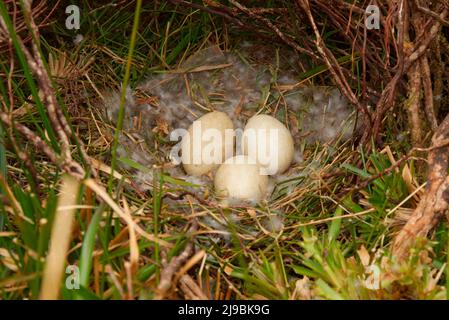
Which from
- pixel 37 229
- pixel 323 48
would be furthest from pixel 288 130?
pixel 37 229

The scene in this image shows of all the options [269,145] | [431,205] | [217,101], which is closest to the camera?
[431,205]

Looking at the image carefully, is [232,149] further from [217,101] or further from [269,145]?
[217,101]

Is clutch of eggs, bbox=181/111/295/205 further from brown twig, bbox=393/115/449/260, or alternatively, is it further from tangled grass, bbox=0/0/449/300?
brown twig, bbox=393/115/449/260

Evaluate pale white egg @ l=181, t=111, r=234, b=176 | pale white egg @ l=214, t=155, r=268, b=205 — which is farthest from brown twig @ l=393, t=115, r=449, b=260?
pale white egg @ l=181, t=111, r=234, b=176

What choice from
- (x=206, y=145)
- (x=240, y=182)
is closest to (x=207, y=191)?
(x=240, y=182)

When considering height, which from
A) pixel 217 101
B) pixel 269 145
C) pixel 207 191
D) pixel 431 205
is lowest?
pixel 431 205

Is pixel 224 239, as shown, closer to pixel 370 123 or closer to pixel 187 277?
pixel 187 277
